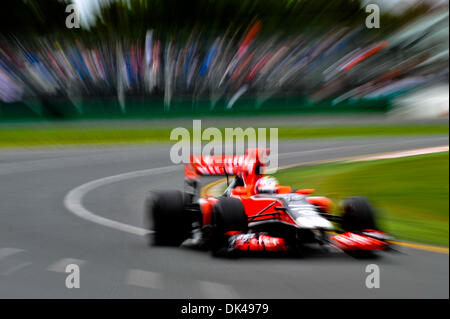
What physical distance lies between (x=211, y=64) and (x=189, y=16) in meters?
7.77

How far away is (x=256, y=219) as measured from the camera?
659cm

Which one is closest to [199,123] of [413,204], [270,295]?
[413,204]

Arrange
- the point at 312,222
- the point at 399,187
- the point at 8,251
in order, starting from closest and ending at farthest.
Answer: the point at 312,222 < the point at 8,251 < the point at 399,187

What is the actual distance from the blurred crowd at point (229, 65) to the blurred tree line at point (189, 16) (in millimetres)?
1126

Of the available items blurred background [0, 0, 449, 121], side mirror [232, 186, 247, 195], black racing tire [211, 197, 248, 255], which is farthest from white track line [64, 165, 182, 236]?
blurred background [0, 0, 449, 121]

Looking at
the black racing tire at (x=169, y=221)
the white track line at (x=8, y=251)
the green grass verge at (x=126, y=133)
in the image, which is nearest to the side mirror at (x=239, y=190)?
the black racing tire at (x=169, y=221)

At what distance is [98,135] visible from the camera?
81.5ft

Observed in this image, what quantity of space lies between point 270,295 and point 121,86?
81.3 ft

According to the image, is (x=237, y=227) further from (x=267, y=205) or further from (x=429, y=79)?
(x=429, y=79)

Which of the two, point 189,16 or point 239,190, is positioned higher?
point 189,16

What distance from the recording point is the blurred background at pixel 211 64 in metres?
28.3

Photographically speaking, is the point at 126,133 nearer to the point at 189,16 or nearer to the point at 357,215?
the point at 189,16

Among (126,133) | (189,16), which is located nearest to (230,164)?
(126,133)

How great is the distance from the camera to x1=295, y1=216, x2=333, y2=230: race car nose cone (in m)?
5.80
